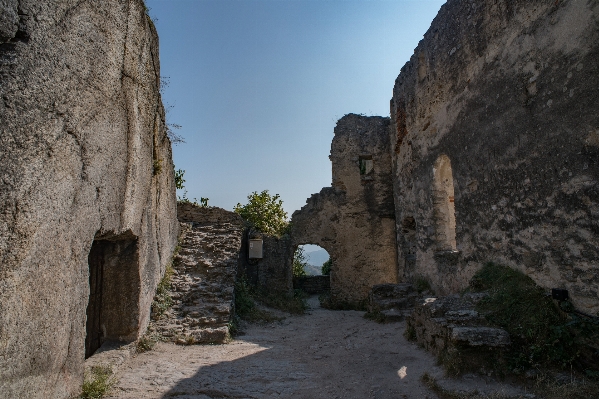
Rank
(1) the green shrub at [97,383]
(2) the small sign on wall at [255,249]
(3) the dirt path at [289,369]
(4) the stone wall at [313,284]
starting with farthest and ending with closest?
1. (4) the stone wall at [313,284]
2. (2) the small sign on wall at [255,249]
3. (3) the dirt path at [289,369]
4. (1) the green shrub at [97,383]

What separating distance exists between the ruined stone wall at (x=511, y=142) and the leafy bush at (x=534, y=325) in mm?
215

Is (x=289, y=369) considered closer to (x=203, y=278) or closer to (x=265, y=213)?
(x=203, y=278)

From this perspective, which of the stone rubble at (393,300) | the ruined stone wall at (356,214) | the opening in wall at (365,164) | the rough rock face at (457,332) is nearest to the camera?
the rough rock face at (457,332)

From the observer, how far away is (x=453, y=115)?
7.33 meters

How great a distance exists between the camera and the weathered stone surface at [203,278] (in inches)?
244

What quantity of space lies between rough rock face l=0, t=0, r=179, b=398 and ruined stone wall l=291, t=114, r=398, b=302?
24.7 ft

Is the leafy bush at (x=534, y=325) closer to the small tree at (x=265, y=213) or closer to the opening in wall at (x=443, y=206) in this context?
the opening in wall at (x=443, y=206)

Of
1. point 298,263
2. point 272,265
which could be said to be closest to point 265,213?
point 272,265

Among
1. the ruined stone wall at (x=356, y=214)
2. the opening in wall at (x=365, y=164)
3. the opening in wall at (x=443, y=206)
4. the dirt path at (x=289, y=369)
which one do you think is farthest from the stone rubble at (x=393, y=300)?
the opening in wall at (x=365, y=164)

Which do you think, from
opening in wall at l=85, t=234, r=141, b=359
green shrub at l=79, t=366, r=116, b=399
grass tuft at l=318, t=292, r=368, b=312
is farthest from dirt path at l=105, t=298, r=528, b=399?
grass tuft at l=318, t=292, r=368, b=312

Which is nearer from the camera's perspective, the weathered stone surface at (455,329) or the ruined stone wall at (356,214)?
the weathered stone surface at (455,329)

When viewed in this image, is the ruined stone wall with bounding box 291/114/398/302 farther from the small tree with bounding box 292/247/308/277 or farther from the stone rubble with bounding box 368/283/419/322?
the small tree with bounding box 292/247/308/277

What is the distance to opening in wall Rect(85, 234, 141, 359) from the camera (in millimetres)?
5148

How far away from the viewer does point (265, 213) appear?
534 inches
